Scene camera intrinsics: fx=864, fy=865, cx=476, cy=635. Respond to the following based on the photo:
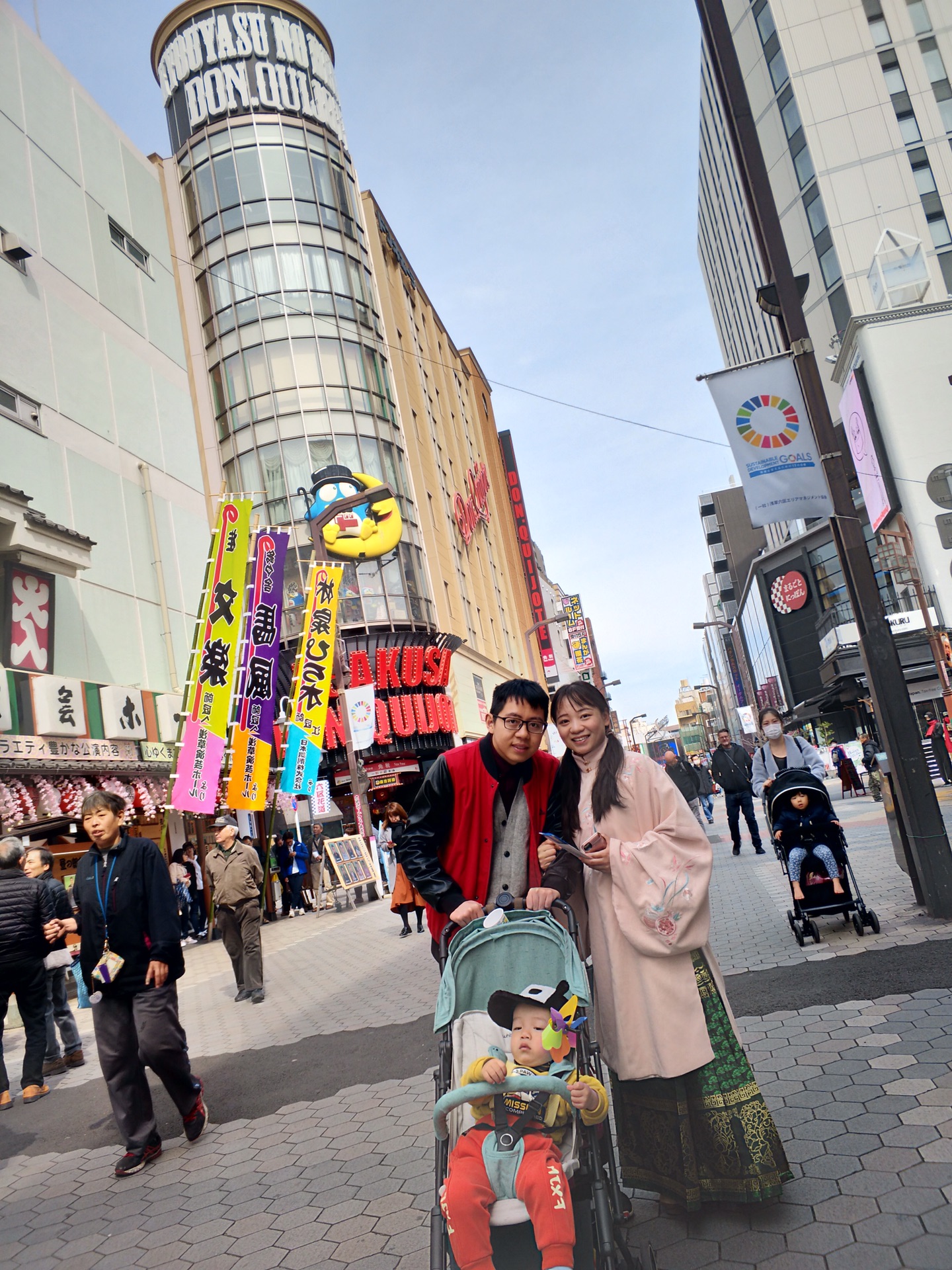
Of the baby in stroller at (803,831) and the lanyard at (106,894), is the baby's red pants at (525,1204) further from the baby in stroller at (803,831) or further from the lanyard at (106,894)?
the baby in stroller at (803,831)

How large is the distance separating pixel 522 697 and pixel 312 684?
15.9 m

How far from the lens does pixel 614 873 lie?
10.6 feet

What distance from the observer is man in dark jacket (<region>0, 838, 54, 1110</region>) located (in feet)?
22.5

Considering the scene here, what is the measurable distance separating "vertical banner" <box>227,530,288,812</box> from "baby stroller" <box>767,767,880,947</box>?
10175mm

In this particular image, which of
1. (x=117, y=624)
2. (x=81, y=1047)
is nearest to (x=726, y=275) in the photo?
(x=117, y=624)

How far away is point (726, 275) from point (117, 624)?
191 ft

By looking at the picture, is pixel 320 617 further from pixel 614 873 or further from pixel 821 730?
pixel 821 730

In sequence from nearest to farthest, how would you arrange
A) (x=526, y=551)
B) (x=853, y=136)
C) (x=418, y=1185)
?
1. (x=418, y=1185)
2. (x=853, y=136)
3. (x=526, y=551)

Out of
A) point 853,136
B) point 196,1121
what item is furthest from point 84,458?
point 853,136

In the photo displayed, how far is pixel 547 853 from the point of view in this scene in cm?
336

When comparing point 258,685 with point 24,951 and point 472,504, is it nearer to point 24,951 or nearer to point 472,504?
point 24,951

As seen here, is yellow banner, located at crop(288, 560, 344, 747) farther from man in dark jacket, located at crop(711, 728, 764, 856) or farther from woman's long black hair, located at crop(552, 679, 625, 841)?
woman's long black hair, located at crop(552, 679, 625, 841)

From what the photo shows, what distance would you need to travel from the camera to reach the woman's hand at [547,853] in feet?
11.0

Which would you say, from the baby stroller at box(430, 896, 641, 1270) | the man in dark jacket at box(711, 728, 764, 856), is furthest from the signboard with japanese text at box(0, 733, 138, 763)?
the baby stroller at box(430, 896, 641, 1270)
